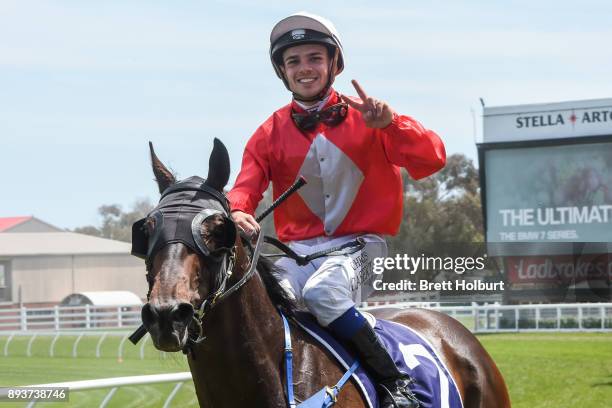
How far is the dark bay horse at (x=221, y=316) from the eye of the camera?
3236 millimetres

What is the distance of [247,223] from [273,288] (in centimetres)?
32

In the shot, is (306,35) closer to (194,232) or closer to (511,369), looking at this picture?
(194,232)

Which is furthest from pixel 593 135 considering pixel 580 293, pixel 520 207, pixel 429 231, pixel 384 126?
pixel 429 231

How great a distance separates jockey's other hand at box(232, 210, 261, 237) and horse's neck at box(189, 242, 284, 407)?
0.12 m

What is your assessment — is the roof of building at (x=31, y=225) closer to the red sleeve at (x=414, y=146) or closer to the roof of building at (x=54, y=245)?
the roof of building at (x=54, y=245)

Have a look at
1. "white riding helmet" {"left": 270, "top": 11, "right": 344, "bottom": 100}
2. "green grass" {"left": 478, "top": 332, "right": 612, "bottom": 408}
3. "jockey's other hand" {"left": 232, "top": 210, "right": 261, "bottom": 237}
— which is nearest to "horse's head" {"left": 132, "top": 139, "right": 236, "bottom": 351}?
"jockey's other hand" {"left": 232, "top": 210, "right": 261, "bottom": 237}

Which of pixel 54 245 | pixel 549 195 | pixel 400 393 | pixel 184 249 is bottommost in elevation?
pixel 400 393

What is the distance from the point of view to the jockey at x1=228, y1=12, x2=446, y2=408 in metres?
4.37

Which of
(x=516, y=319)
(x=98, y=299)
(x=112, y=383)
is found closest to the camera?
(x=112, y=383)

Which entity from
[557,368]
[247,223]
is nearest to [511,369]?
[557,368]

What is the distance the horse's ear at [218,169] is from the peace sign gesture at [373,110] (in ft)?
2.26

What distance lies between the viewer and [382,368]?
4.21m

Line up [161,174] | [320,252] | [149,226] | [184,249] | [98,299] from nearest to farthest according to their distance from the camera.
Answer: [184,249] → [149,226] → [161,174] → [320,252] → [98,299]

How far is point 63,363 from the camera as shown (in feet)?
62.6
